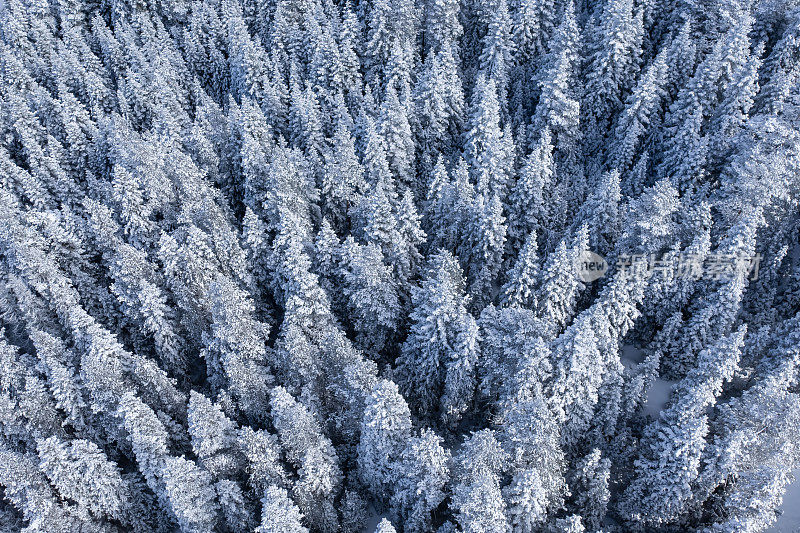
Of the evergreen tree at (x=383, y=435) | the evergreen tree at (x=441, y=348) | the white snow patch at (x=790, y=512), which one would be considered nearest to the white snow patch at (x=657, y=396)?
the white snow patch at (x=790, y=512)

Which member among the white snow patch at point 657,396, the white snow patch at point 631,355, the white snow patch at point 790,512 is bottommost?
the white snow patch at point 790,512

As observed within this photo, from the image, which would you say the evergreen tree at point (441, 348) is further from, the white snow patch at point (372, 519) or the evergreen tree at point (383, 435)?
the white snow patch at point (372, 519)

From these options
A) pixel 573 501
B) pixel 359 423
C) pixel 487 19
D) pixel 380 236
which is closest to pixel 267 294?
pixel 380 236

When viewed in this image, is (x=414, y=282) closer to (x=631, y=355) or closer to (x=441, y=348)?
(x=441, y=348)

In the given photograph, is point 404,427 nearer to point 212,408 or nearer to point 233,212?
point 212,408

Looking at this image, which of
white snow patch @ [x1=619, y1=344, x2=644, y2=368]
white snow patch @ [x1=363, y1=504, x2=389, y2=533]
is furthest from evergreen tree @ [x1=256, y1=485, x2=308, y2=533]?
white snow patch @ [x1=619, y1=344, x2=644, y2=368]

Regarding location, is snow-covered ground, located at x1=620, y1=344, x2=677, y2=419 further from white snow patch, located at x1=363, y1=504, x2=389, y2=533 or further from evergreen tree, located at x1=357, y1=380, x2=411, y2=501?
white snow patch, located at x1=363, y1=504, x2=389, y2=533
